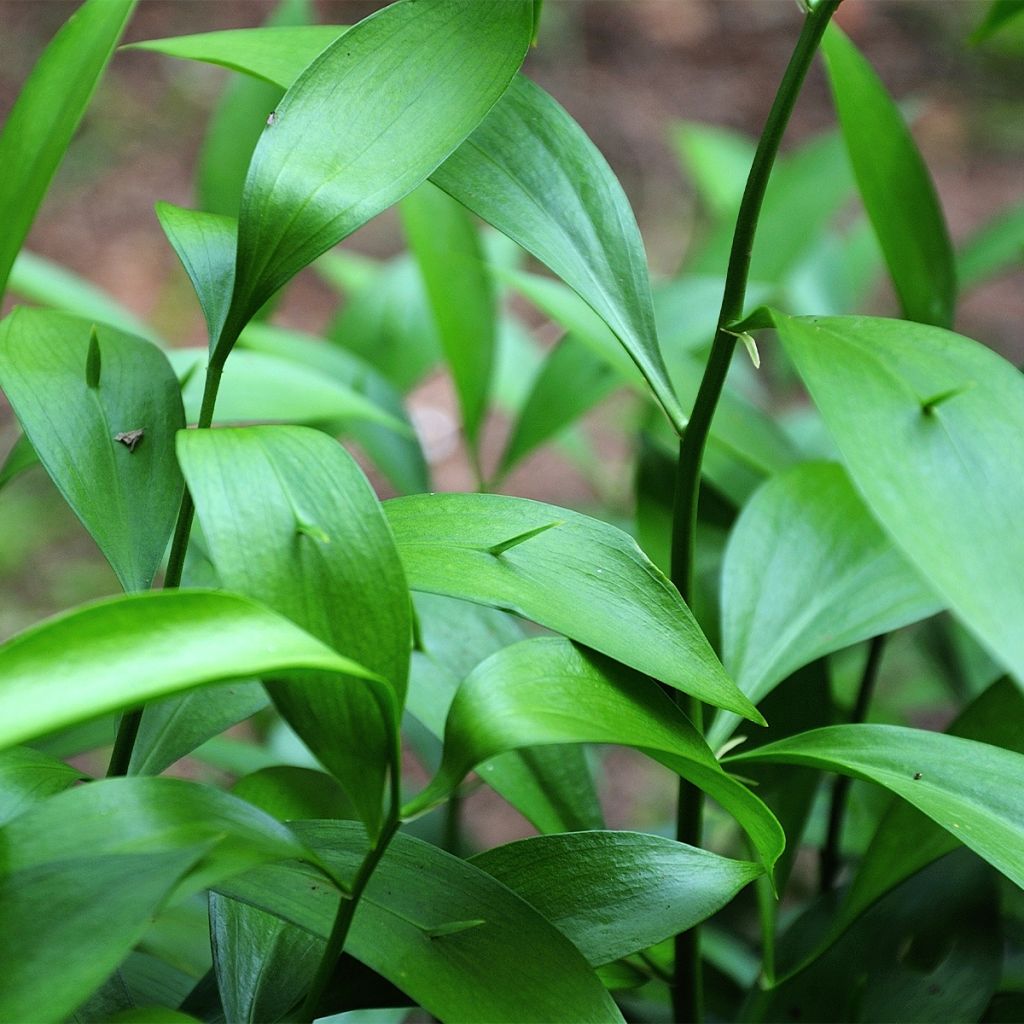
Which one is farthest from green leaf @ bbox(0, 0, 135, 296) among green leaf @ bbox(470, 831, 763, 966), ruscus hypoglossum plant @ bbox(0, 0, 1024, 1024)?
green leaf @ bbox(470, 831, 763, 966)

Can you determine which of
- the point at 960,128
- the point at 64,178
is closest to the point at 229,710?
the point at 64,178

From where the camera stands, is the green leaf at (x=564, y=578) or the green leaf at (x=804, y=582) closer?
the green leaf at (x=564, y=578)

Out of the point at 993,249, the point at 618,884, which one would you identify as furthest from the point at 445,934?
the point at 993,249

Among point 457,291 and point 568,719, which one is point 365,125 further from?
point 457,291

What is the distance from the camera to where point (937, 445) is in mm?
302

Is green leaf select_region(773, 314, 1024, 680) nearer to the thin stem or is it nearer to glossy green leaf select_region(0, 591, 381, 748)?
glossy green leaf select_region(0, 591, 381, 748)

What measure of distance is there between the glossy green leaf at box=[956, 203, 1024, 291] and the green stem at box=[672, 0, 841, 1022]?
388 millimetres

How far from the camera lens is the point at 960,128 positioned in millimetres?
2164

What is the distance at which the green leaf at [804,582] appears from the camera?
461 mm

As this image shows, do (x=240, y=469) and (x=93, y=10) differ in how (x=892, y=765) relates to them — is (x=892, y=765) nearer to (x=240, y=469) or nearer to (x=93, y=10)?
(x=240, y=469)

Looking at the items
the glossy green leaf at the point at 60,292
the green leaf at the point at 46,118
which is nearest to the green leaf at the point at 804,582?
the green leaf at the point at 46,118

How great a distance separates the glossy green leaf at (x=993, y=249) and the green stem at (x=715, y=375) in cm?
39

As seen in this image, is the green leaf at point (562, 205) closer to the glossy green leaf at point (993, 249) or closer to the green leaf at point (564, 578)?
the green leaf at point (564, 578)

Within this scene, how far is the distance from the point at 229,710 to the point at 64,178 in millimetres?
1896
